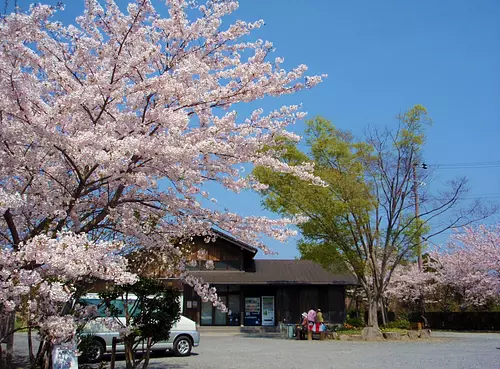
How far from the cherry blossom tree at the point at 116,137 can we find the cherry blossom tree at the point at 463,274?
963 inches

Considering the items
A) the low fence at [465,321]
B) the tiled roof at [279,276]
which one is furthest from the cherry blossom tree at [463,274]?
the tiled roof at [279,276]

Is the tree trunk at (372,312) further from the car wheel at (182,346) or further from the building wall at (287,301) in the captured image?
the car wheel at (182,346)

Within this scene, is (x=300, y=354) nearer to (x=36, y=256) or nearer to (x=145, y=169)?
(x=145, y=169)

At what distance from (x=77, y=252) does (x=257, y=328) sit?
24084 mm

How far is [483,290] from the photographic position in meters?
30.9

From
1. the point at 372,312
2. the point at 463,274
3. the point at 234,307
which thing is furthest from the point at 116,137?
the point at 463,274

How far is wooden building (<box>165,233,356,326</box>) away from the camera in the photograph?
28.8 metres

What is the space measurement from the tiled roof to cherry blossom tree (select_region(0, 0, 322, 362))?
66.2 ft

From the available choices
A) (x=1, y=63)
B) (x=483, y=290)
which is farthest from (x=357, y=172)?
(x=1, y=63)

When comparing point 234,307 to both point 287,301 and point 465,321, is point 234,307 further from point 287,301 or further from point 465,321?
point 465,321

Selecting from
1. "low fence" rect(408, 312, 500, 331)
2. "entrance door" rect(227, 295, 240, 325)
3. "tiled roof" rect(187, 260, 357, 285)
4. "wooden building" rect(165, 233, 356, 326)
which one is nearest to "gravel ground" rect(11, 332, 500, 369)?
"tiled roof" rect(187, 260, 357, 285)

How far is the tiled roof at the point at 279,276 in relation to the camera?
28.3 meters

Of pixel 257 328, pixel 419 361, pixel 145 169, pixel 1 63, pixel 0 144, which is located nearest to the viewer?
pixel 1 63

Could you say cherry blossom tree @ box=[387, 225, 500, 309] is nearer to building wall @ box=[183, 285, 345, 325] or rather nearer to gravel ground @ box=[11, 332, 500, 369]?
building wall @ box=[183, 285, 345, 325]
